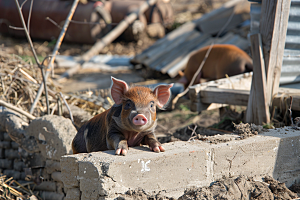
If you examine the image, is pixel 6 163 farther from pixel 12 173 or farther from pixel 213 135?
pixel 213 135

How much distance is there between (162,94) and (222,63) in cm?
358

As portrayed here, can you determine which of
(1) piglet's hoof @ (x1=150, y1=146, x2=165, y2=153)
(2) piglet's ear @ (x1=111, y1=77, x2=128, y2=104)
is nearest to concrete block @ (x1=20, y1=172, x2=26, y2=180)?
(2) piglet's ear @ (x1=111, y1=77, x2=128, y2=104)

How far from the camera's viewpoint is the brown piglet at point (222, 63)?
5906mm

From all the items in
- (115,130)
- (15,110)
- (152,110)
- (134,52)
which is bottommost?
(134,52)

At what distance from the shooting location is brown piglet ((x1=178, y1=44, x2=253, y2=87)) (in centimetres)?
591

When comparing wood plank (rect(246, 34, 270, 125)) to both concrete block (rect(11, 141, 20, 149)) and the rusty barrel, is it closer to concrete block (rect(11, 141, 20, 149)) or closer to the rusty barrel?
concrete block (rect(11, 141, 20, 149))

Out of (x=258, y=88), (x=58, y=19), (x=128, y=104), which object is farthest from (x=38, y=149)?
(x=58, y=19)

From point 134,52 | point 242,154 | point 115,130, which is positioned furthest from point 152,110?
point 134,52

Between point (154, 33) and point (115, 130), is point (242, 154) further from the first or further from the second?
point (154, 33)

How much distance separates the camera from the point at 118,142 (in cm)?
267

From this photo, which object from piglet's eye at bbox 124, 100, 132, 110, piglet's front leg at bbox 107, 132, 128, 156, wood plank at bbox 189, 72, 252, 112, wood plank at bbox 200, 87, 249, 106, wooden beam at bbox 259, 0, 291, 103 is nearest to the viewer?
piglet's front leg at bbox 107, 132, 128, 156

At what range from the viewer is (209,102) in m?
4.38

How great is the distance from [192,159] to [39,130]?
2064 mm

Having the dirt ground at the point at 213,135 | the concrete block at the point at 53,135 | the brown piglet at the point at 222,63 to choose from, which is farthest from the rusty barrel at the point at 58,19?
the concrete block at the point at 53,135
